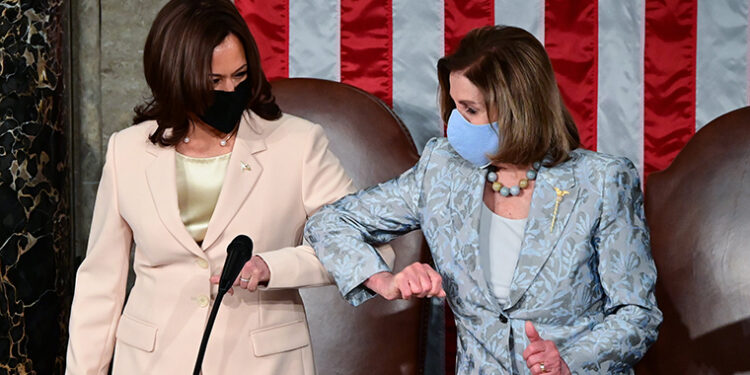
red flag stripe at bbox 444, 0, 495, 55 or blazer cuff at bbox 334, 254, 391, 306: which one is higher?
red flag stripe at bbox 444, 0, 495, 55

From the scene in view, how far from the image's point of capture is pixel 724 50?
2822 mm

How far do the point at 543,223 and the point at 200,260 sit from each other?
684mm

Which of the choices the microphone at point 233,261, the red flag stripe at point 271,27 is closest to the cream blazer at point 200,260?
the microphone at point 233,261

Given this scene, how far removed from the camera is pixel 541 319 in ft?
5.84

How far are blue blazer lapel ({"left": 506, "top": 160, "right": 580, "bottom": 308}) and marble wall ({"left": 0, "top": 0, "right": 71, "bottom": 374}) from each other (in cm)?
171

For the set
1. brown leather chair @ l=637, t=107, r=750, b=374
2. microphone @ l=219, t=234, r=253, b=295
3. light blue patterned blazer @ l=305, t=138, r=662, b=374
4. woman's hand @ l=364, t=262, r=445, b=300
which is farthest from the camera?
brown leather chair @ l=637, t=107, r=750, b=374

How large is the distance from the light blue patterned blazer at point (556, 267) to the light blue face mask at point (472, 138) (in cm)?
7

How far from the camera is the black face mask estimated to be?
1.81m

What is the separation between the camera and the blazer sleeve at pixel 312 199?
5.68ft

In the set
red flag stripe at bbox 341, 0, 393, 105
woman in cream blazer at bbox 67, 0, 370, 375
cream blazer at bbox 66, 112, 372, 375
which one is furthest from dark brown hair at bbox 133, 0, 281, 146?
red flag stripe at bbox 341, 0, 393, 105

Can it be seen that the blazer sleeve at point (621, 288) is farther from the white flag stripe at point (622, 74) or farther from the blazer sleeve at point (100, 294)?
the white flag stripe at point (622, 74)

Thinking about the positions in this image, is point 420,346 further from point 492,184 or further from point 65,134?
point 65,134

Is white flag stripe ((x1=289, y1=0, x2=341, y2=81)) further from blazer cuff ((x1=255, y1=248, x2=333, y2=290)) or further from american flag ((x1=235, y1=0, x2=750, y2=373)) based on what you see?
blazer cuff ((x1=255, y1=248, x2=333, y2=290))

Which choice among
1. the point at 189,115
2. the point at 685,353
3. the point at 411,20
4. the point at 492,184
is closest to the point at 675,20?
the point at 411,20
